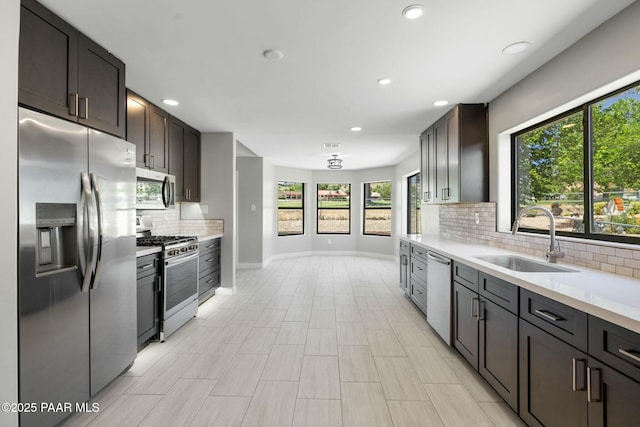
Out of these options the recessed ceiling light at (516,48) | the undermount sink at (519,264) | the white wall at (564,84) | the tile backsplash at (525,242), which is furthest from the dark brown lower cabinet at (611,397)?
the recessed ceiling light at (516,48)

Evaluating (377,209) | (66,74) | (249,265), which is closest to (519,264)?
(66,74)

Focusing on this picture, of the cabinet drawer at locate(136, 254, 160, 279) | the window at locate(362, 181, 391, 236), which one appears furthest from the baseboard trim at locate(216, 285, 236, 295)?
the window at locate(362, 181, 391, 236)

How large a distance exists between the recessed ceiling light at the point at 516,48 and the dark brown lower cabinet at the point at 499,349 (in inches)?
71.3

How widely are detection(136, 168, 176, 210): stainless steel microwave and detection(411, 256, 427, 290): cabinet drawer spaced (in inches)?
121

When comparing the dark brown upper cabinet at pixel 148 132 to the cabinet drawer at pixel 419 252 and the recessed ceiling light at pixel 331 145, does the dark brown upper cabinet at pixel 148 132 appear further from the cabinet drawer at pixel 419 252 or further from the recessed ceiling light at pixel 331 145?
the cabinet drawer at pixel 419 252

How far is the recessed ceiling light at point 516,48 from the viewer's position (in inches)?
85.2

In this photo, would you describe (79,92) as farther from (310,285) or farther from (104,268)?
(310,285)

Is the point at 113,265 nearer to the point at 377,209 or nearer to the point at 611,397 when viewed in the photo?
the point at 611,397

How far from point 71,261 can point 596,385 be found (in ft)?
8.88

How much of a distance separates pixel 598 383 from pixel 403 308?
2.84 meters

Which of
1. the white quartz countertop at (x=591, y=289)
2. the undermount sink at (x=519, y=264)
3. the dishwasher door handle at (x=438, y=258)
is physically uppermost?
the white quartz countertop at (x=591, y=289)

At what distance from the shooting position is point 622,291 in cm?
147

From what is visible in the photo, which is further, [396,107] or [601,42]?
[396,107]

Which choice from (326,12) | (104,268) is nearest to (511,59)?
(326,12)
